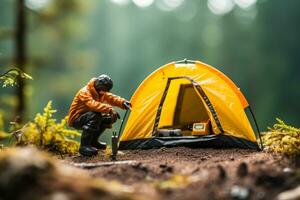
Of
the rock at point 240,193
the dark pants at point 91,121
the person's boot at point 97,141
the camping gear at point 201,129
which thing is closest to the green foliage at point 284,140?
the camping gear at point 201,129

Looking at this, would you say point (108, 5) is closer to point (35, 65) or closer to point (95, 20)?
point (95, 20)

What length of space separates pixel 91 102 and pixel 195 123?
281cm

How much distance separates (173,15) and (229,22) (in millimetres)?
18813

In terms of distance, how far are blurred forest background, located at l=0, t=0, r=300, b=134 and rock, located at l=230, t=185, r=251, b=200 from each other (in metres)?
7.53

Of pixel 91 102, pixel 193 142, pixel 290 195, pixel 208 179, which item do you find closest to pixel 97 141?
pixel 91 102

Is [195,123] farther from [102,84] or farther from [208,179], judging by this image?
[208,179]

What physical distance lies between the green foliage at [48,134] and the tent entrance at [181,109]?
2.30 meters

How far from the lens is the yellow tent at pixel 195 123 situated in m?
10.3

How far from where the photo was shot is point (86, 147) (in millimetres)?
9320

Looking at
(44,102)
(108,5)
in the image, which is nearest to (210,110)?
(44,102)

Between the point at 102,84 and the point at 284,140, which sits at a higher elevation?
the point at 102,84

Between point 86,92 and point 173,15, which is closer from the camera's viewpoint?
point 86,92

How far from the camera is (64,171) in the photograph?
17.4 feet

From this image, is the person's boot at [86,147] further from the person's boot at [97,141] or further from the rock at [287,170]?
the rock at [287,170]
